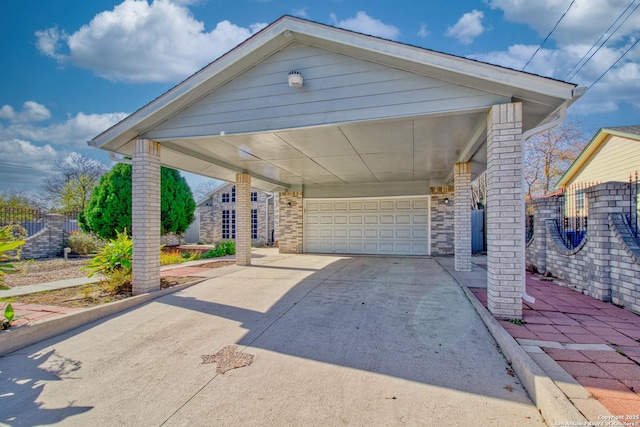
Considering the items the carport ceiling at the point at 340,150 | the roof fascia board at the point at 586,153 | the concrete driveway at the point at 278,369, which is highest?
the roof fascia board at the point at 586,153

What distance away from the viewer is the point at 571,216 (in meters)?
6.55

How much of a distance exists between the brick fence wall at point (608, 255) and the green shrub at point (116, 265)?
8060 millimetres

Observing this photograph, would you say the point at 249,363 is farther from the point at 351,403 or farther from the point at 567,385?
the point at 567,385

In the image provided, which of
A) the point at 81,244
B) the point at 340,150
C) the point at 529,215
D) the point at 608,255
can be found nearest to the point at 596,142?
the point at 529,215

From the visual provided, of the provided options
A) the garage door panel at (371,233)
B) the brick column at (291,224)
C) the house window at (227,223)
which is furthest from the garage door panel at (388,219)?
the house window at (227,223)

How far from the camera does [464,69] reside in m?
3.86

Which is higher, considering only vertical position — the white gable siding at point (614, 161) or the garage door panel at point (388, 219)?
the white gable siding at point (614, 161)

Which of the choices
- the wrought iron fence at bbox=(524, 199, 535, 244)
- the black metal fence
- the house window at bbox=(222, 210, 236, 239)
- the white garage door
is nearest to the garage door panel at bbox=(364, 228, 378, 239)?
the white garage door

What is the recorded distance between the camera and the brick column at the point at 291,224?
41.2ft

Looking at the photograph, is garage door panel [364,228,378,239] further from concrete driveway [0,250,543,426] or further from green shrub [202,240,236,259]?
concrete driveway [0,250,543,426]

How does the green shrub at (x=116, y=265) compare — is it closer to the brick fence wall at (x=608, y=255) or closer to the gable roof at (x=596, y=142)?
the brick fence wall at (x=608, y=255)

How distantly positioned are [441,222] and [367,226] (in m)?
2.76

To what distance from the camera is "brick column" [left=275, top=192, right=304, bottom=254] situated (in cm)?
1256

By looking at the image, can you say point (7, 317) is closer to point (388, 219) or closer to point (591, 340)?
point (591, 340)
